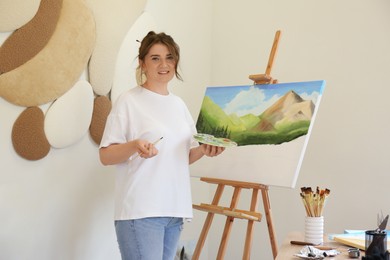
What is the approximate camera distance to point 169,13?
279 cm

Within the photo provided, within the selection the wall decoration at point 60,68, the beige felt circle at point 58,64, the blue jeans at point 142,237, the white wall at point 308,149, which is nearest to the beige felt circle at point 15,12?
the wall decoration at point 60,68

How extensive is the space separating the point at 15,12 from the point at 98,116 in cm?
61

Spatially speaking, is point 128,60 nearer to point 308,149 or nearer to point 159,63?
point 159,63

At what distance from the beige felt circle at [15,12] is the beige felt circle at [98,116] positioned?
0.51 metres

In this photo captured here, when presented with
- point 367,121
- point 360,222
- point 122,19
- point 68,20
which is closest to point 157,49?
point 68,20

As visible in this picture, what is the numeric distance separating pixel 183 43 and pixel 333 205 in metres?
1.32

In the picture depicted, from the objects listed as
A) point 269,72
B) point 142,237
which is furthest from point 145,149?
point 269,72

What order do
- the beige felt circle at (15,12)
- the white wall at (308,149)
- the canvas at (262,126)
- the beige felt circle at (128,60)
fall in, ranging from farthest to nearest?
the beige felt circle at (128,60), the canvas at (262,126), the white wall at (308,149), the beige felt circle at (15,12)

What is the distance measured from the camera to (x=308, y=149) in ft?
9.28

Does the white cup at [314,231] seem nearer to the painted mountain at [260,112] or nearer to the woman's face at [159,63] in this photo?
the painted mountain at [260,112]

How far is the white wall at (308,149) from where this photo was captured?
1921mm

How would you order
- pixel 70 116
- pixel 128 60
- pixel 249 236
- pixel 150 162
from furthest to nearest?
1. pixel 128 60
2. pixel 249 236
3. pixel 70 116
4. pixel 150 162

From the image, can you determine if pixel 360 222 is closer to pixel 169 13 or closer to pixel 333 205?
pixel 333 205

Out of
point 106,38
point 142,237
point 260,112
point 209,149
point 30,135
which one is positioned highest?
point 106,38
